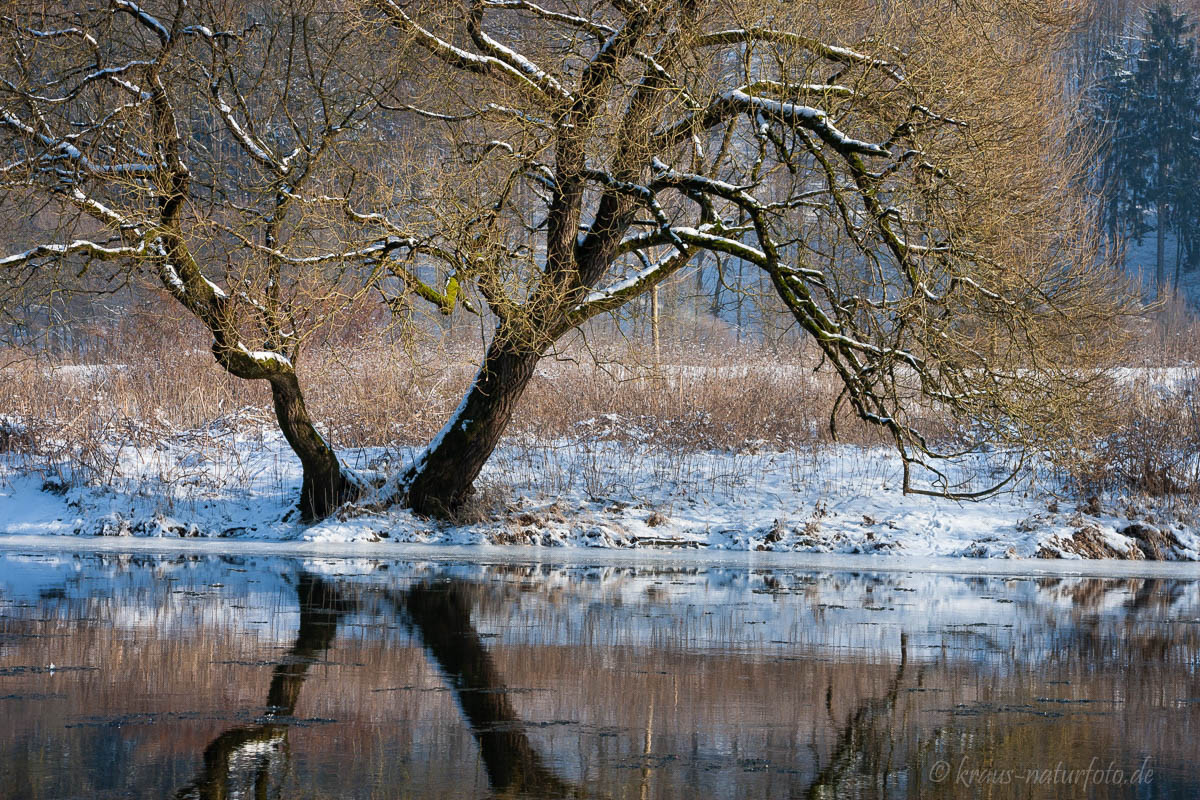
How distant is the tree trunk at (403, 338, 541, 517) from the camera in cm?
1625

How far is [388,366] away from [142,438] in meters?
4.44

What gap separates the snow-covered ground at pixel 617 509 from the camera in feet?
55.9

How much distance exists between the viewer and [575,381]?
23.2 m

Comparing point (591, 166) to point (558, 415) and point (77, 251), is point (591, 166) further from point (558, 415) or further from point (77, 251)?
point (558, 415)

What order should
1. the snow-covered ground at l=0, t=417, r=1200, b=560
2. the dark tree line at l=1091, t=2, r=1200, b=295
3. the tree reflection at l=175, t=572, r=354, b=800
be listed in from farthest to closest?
the dark tree line at l=1091, t=2, r=1200, b=295 → the snow-covered ground at l=0, t=417, r=1200, b=560 → the tree reflection at l=175, t=572, r=354, b=800

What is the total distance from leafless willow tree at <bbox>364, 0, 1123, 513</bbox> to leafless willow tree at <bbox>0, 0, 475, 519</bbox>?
3.13 ft

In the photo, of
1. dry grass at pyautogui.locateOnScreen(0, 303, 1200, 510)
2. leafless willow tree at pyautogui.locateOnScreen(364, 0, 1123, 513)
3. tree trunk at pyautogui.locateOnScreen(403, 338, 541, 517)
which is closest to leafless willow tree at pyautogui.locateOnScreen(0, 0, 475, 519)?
leafless willow tree at pyautogui.locateOnScreen(364, 0, 1123, 513)

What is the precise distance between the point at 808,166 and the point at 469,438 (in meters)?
5.45

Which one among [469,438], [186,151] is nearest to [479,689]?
[469,438]

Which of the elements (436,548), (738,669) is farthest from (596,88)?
(738,669)

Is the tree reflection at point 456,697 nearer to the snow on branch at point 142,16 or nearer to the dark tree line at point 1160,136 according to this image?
the snow on branch at point 142,16

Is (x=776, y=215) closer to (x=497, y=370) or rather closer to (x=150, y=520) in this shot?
(x=497, y=370)

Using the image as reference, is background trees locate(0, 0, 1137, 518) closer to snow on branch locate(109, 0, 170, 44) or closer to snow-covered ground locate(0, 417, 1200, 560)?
snow on branch locate(109, 0, 170, 44)

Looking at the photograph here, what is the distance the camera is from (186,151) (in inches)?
639
